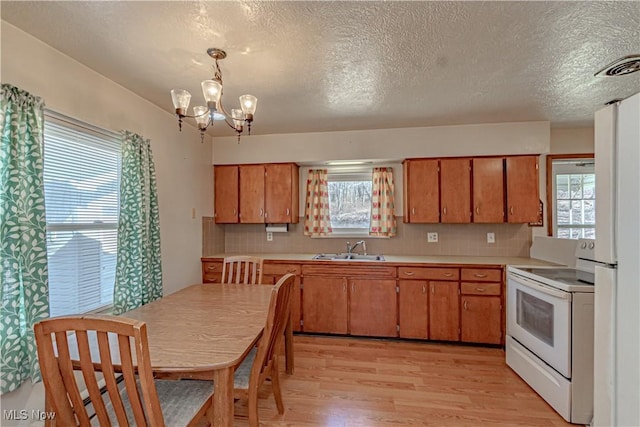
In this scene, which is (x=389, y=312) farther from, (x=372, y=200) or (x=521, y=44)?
(x=521, y=44)

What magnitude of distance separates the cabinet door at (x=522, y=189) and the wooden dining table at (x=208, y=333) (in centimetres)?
273

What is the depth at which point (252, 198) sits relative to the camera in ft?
12.2

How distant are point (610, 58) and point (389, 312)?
8.69 feet

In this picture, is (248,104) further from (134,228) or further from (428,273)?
(428,273)

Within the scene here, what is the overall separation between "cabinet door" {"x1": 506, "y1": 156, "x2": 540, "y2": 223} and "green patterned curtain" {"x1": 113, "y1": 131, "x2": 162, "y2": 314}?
355 centimetres

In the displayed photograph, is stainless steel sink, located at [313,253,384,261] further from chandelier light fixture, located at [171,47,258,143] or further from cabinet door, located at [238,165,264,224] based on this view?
chandelier light fixture, located at [171,47,258,143]

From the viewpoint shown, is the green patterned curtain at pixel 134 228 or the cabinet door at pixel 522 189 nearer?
the green patterned curtain at pixel 134 228

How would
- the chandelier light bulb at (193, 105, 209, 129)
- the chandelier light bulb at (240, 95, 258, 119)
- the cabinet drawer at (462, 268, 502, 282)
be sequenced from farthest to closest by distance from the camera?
1. the cabinet drawer at (462, 268, 502, 282)
2. the chandelier light bulb at (193, 105, 209, 129)
3. the chandelier light bulb at (240, 95, 258, 119)

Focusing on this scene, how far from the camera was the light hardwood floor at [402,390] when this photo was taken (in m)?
1.96

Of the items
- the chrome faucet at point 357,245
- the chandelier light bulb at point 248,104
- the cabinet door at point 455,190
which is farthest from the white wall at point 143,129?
the cabinet door at point 455,190

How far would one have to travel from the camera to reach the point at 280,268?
3.39 meters

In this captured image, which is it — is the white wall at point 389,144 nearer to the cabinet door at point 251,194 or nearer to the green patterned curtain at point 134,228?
the cabinet door at point 251,194

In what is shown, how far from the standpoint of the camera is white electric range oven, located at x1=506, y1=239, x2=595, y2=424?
1.89m

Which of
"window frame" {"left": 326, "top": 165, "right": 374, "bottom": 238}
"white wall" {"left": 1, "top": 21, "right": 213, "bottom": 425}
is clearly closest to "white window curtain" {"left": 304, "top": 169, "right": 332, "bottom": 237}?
"window frame" {"left": 326, "top": 165, "right": 374, "bottom": 238}
